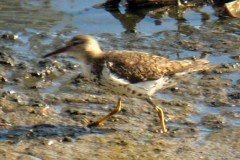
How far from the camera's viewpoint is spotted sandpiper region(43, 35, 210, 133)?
7870 mm

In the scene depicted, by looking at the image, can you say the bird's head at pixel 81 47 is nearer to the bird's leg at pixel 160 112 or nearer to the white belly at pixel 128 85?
the white belly at pixel 128 85

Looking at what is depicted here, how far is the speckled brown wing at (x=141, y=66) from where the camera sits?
313 inches

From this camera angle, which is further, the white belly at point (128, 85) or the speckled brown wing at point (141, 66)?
the speckled brown wing at point (141, 66)

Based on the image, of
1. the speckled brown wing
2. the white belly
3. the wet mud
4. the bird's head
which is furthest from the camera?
the bird's head

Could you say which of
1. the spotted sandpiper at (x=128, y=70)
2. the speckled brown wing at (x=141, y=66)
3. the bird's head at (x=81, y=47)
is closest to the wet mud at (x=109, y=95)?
the spotted sandpiper at (x=128, y=70)

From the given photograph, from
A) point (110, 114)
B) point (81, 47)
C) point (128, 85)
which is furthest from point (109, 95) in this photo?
point (128, 85)

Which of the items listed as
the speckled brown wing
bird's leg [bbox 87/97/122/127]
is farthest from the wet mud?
the speckled brown wing

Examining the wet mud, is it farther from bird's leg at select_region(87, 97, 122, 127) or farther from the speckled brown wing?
the speckled brown wing

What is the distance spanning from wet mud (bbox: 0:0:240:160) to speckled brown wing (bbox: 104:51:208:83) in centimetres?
53

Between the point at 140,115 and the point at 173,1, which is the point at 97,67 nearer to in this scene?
the point at 140,115

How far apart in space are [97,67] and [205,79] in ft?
6.48

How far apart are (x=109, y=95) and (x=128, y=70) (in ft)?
3.12

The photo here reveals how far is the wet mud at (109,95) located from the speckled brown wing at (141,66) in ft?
1.75

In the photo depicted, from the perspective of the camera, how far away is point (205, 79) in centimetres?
933
